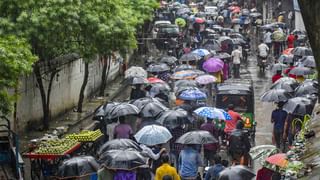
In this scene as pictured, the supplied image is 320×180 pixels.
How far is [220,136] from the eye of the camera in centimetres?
1848

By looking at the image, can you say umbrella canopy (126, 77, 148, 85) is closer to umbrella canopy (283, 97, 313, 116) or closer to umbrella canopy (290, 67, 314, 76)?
umbrella canopy (290, 67, 314, 76)

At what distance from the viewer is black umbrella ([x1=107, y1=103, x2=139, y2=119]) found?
17.6 metres

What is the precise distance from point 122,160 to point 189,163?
175cm

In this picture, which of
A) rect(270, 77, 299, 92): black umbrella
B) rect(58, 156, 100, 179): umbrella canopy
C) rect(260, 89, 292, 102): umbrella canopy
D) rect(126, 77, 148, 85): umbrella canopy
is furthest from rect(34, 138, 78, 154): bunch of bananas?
rect(270, 77, 299, 92): black umbrella

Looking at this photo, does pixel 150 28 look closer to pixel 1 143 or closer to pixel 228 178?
pixel 1 143

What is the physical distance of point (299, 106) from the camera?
58.1ft

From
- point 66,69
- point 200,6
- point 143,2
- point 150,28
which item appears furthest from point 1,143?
point 200,6

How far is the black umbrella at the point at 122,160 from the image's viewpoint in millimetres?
13008

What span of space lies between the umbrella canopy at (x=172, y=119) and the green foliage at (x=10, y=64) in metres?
3.19

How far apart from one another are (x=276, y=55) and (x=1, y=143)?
75.8 feet

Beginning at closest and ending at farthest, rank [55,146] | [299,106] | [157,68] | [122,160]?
[122,160] < [55,146] < [299,106] < [157,68]

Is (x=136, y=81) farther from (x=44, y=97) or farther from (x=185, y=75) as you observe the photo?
(x=44, y=97)

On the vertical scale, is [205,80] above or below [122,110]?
below

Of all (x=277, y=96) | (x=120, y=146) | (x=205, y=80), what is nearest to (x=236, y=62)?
(x=205, y=80)
